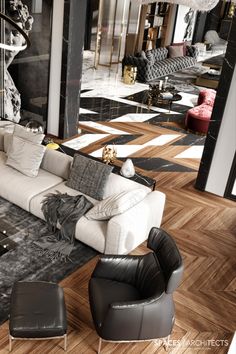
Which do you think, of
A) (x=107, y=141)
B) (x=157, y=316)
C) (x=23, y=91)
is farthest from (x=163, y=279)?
(x=23, y=91)

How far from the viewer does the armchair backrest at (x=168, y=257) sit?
316 centimetres

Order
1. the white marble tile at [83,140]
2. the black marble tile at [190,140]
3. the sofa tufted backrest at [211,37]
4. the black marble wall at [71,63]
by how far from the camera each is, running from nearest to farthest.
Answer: the black marble wall at [71,63] < the white marble tile at [83,140] < the black marble tile at [190,140] < the sofa tufted backrest at [211,37]

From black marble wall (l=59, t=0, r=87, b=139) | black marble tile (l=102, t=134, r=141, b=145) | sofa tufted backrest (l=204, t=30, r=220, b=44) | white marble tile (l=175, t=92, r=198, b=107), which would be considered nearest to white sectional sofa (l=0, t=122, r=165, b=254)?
black marble wall (l=59, t=0, r=87, b=139)

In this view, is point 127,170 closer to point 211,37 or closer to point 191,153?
point 191,153

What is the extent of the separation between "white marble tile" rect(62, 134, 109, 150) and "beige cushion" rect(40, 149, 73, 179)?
1856 mm

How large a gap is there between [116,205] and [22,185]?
1397mm

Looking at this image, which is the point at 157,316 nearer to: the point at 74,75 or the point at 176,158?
the point at 176,158

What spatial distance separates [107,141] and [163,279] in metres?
4.58

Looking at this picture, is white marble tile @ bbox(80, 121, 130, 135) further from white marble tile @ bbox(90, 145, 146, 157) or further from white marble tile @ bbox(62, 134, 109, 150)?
white marble tile @ bbox(90, 145, 146, 157)

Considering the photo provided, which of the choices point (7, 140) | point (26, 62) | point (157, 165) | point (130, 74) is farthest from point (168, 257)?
point (130, 74)

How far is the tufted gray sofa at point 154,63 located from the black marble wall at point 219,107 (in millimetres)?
6282

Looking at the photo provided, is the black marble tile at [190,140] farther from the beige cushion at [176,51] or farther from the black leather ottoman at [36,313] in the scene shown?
the beige cushion at [176,51]

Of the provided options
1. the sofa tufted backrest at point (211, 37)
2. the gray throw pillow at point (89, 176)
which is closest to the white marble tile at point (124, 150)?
the gray throw pillow at point (89, 176)

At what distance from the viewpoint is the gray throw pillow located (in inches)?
186
